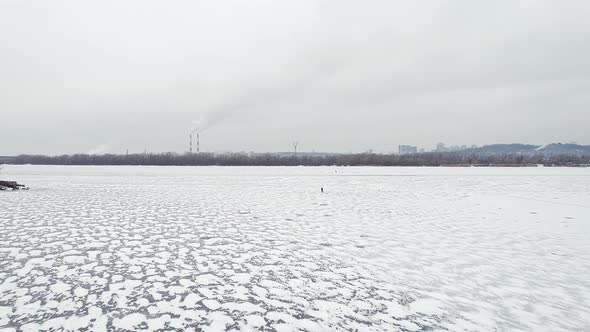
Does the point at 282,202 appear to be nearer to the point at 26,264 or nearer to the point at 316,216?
the point at 316,216

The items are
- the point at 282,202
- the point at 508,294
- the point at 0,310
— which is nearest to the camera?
the point at 0,310

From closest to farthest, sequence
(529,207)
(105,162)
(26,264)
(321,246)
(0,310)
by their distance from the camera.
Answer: (0,310), (26,264), (321,246), (529,207), (105,162)

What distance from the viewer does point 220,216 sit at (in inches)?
447

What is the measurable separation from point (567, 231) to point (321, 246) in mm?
7929

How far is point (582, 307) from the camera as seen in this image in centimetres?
464

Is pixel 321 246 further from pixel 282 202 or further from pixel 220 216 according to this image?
pixel 282 202

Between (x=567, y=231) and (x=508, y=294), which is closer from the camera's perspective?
(x=508, y=294)

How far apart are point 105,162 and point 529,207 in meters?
129

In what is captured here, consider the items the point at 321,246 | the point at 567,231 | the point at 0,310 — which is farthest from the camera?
the point at 567,231

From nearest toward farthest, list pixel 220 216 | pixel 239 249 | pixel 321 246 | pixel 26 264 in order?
pixel 26 264, pixel 239 249, pixel 321 246, pixel 220 216

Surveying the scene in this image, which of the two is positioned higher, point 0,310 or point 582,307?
point 0,310

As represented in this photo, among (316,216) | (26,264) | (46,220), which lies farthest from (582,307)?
(46,220)

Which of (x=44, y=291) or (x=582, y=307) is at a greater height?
(x=44, y=291)

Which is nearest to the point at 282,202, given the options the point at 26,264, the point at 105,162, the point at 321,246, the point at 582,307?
the point at 321,246
